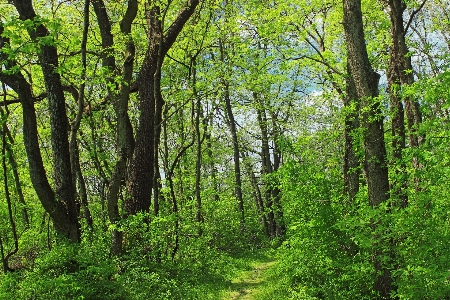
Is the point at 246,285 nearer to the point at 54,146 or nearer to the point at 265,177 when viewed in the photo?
the point at 265,177

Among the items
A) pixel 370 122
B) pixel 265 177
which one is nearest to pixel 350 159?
pixel 265 177

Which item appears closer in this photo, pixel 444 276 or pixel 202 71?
pixel 444 276

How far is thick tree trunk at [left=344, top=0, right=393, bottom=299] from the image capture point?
6176 mm

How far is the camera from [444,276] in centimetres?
453

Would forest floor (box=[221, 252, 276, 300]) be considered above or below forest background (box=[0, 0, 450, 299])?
below

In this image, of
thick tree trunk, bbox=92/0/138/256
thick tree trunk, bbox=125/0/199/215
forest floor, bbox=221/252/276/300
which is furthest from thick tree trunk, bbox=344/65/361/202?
thick tree trunk, bbox=92/0/138/256

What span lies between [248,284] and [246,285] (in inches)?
5.5

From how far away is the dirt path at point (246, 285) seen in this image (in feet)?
30.2

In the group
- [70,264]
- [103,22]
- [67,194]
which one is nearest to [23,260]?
[67,194]

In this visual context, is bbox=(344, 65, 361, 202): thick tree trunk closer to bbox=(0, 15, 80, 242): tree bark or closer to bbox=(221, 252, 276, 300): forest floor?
bbox=(221, 252, 276, 300): forest floor

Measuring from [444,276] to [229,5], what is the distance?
1135cm

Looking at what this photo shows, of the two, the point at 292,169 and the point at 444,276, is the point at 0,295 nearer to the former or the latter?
the point at 292,169

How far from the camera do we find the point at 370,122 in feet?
20.0

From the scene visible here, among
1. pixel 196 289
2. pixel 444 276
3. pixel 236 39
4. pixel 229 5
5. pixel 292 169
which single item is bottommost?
pixel 196 289
